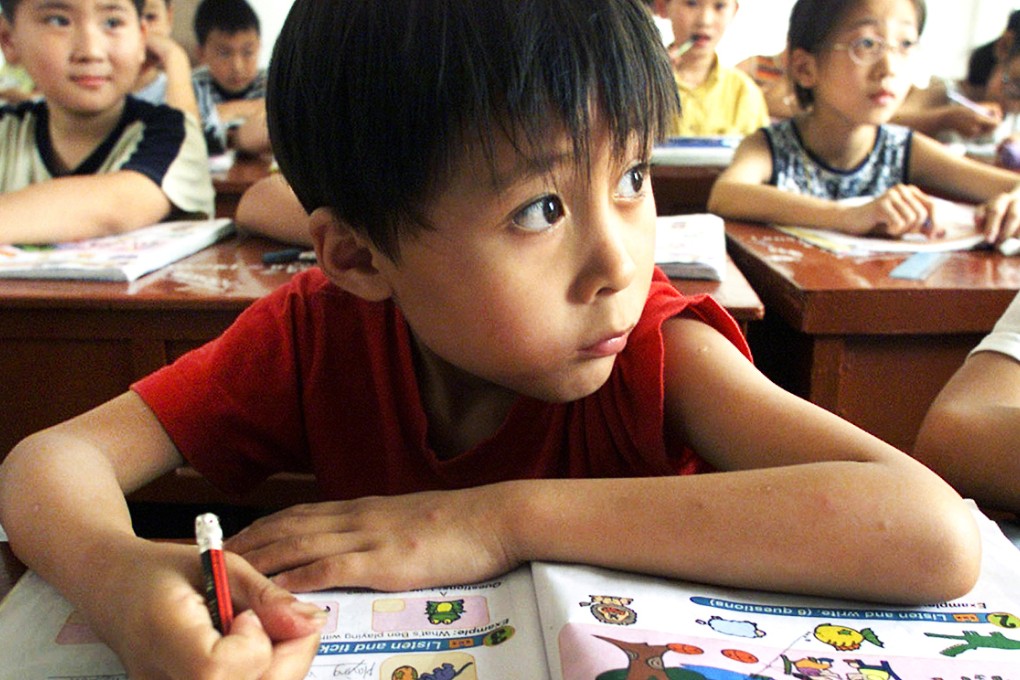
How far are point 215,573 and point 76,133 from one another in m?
1.53

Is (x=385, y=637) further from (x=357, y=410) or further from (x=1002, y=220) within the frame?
(x=1002, y=220)

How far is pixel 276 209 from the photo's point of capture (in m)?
1.37

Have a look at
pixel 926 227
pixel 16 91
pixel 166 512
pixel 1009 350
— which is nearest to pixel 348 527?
pixel 1009 350

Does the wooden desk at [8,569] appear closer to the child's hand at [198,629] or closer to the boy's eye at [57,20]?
the child's hand at [198,629]

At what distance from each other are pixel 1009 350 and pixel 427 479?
1.72 ft

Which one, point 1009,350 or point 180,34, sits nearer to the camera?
point 1009,350

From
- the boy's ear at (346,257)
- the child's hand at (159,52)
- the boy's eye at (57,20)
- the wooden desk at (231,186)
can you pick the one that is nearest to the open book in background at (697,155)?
the wooden desk at (231,186)

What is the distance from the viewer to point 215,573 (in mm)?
415

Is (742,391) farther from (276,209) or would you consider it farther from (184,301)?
(276,209)

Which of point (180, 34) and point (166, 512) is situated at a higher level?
point (180, 34)

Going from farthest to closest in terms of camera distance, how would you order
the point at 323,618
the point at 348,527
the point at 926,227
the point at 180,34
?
the point at 180,34 → the point at 926,227 → the point at 348,527 → the point at 323,618

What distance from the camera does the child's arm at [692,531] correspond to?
A: 0.50 meters

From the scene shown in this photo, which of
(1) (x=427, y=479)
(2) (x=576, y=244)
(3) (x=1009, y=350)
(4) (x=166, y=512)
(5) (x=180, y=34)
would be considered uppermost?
(5) (x=180, y=34)

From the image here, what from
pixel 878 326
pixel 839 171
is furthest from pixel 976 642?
pixel 839 171
